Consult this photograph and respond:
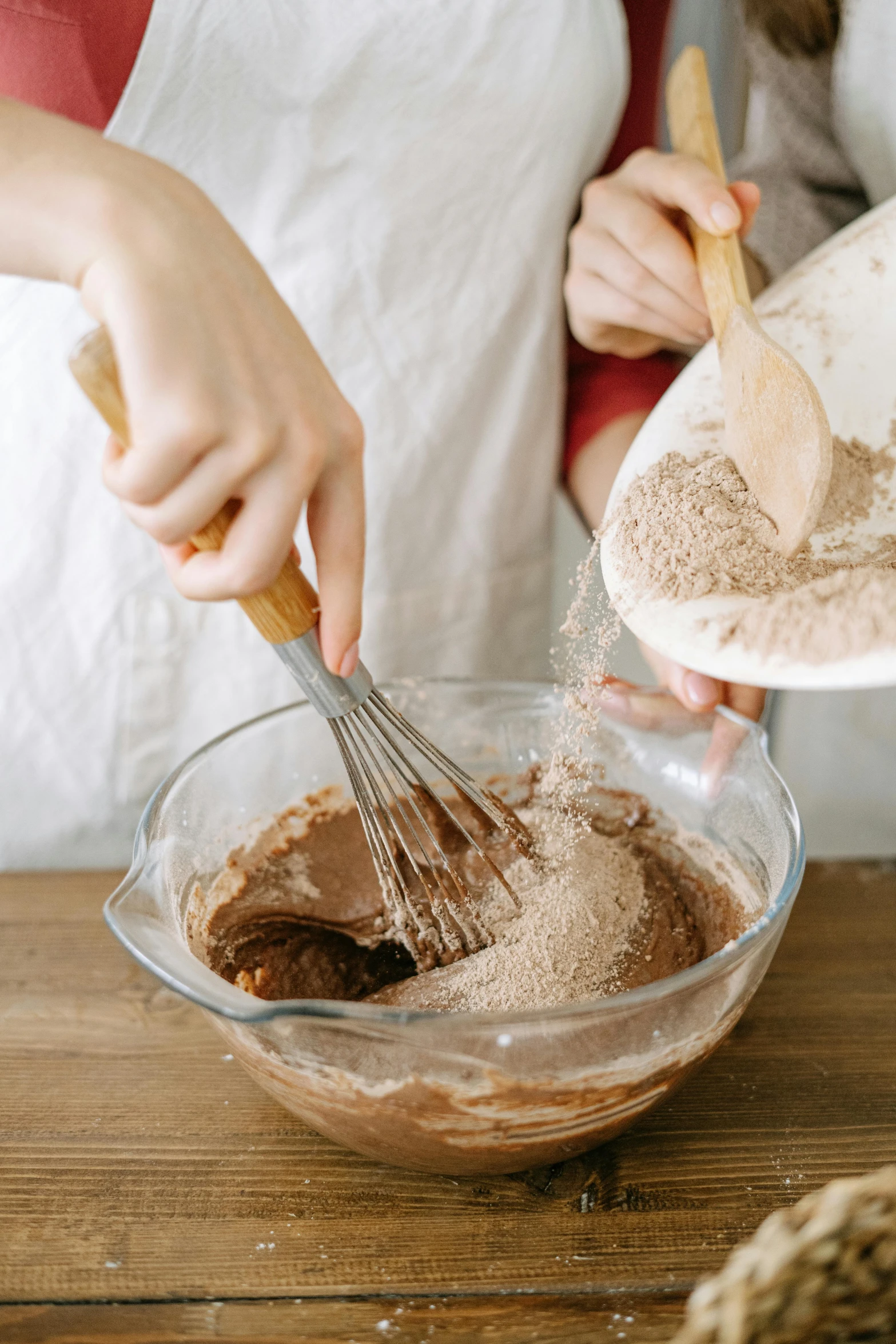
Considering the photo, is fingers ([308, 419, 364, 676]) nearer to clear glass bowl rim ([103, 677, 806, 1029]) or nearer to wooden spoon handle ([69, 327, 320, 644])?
wooden spoon handle ([69, 327, 320, 644])

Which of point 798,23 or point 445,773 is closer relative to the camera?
point 445,773

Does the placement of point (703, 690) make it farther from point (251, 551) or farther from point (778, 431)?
point (251, 551)

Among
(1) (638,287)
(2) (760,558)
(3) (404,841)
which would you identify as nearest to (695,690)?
(2) (760,558)

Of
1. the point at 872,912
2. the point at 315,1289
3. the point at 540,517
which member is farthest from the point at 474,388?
the point at 315,1289

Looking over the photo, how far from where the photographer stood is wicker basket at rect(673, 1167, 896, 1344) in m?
0.35

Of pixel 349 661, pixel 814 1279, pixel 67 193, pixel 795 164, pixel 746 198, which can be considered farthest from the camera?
pixel 795 164

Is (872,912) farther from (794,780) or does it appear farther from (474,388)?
(794,780)

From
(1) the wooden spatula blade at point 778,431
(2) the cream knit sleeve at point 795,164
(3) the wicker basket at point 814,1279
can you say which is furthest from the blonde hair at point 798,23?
(3) the wicker basket at point 814,1279

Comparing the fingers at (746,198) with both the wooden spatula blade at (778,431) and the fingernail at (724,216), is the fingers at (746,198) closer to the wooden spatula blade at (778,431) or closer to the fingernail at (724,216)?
the fingernail at (724,216)

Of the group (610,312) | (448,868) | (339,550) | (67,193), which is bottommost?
(448,868)

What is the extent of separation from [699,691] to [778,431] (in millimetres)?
198

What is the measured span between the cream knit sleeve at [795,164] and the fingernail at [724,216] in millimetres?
296

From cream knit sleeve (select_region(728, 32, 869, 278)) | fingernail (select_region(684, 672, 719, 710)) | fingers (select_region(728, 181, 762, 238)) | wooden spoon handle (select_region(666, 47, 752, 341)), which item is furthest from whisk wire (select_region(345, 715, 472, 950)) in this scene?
cream knit sleeve (select_region(728, 32, 869, 278))

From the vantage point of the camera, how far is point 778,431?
0.64 metres
